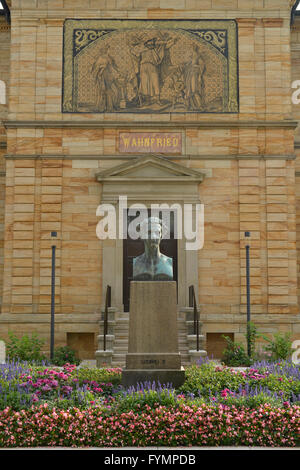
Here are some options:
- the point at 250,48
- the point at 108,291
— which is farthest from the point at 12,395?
the point at 250,48

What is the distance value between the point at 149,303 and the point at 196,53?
39.4 feet

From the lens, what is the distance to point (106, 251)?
18.5 metres

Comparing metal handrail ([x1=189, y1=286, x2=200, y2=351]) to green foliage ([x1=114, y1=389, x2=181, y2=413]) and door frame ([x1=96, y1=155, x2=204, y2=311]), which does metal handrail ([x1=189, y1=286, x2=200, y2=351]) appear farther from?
green foliage ([x1=114, y1=389, x2=181, y2=413])

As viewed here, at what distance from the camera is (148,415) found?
8.30 metres

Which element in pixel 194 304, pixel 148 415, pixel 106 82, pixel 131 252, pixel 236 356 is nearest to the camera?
pixel 148 415

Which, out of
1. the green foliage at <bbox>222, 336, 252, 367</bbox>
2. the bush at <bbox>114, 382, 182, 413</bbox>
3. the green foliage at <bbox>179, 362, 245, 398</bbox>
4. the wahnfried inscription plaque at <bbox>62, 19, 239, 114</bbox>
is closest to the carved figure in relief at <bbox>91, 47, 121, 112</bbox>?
the wahnfried inscription plaque at <bbox>62, 19, 239, 114</bbox>

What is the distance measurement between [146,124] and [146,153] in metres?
0.97

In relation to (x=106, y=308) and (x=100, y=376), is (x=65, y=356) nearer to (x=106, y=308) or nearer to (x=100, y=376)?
(x=106, y=308)

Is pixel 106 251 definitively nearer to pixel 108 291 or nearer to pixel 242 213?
pixel 108 291

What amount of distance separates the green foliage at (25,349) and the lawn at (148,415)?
20.3 feet

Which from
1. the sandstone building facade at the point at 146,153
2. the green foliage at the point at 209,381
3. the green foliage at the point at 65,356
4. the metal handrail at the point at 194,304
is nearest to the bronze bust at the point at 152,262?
the green foliage at the point at 209,381

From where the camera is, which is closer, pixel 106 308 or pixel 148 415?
pixel 148 415

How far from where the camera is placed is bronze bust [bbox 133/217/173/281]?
10.5 metres

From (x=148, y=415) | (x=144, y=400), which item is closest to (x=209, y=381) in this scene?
(x=144, y=400)
